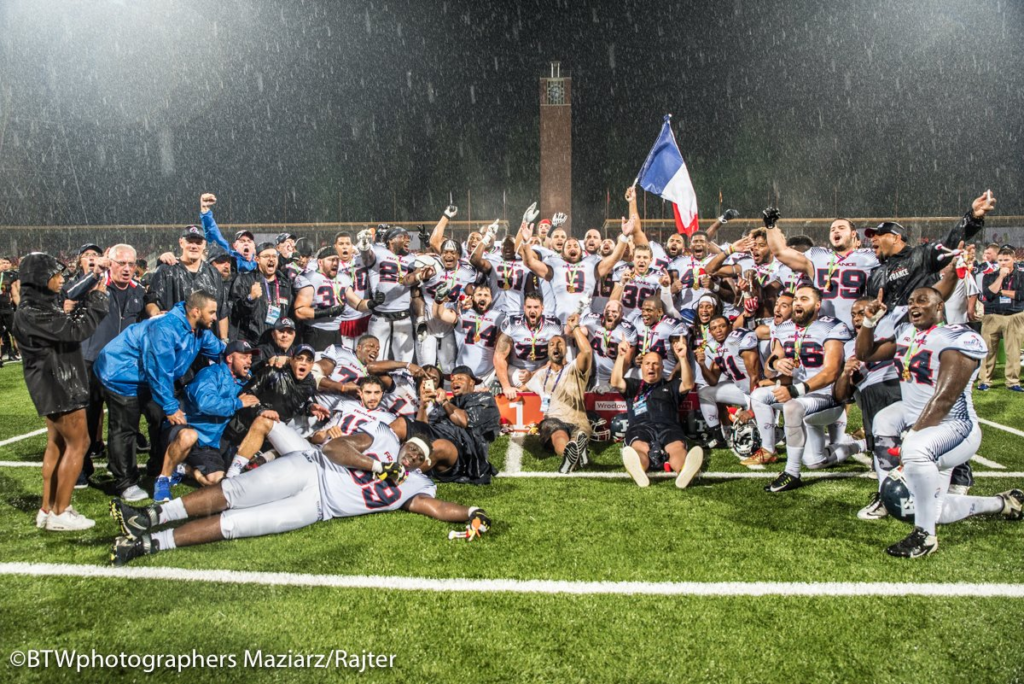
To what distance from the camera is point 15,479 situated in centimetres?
632

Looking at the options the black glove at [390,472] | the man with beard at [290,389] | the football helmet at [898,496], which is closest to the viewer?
the football helmet at [898,496]

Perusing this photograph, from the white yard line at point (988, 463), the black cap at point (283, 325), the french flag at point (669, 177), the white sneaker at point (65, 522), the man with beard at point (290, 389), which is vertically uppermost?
the french flag at point (669, 177)

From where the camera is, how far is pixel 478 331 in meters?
8.44

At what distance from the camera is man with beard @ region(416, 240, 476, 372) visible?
28.7ft

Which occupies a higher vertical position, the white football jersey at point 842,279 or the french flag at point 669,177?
the french flag at point 669,177

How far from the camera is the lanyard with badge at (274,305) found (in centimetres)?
774

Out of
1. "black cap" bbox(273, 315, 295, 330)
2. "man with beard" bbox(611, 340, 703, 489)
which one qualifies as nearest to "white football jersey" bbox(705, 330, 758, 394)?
"man with beard" bbox(611, 340, 703, 489)

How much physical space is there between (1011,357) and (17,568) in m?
13.0

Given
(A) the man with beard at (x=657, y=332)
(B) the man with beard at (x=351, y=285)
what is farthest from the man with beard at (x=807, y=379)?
(B) the man with beard at (x=351, y=285)

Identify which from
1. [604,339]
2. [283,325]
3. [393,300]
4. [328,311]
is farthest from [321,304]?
[604,339]

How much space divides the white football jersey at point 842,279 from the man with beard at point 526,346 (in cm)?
287

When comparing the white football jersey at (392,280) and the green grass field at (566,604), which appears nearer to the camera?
the green grass field at (566,604)

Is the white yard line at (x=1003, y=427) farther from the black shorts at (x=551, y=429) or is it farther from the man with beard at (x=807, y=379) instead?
the black shorts at (x=551, y=429)

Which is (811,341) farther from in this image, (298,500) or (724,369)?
(298,500)
